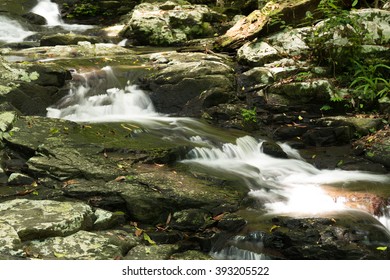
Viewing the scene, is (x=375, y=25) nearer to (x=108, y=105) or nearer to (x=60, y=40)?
(x=108, y=105)

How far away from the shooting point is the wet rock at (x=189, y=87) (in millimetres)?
8203

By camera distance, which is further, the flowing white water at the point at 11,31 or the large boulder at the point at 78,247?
the flowing white water at the point at 11,31

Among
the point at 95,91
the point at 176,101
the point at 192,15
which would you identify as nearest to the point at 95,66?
the point at 95,91

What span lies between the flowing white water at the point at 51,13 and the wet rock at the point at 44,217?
12.9 m

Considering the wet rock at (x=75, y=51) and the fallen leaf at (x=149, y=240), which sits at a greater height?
the wet rock at (x=75, y=51)

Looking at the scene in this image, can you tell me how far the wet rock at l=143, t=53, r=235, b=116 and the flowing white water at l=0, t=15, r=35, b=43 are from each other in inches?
287

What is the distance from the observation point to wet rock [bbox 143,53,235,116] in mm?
8203

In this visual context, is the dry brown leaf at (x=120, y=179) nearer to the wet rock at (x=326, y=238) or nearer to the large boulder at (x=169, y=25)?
the wet rock at (x=326, y=238)

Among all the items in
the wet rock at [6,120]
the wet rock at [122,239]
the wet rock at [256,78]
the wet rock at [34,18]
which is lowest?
the wet rock at [122,239]

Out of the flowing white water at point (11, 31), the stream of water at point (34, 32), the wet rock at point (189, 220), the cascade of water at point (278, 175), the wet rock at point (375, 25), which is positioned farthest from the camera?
the stream of water at point (34, 32)

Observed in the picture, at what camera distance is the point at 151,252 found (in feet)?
13.2

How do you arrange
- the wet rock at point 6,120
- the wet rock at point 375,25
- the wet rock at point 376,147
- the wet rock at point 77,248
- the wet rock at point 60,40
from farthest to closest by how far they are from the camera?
1. the wet rock at point 60,40
2. the wet rock at point 375,25
3. the wet rock at point 376,147
4. the wet rock at point 6,120
5. the wet rock at point 77,248

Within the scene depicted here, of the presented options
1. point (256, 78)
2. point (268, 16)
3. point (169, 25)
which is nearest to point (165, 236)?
point (256, 78)

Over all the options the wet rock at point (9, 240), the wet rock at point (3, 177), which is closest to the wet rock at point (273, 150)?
the wet rock at point (3, 177)
